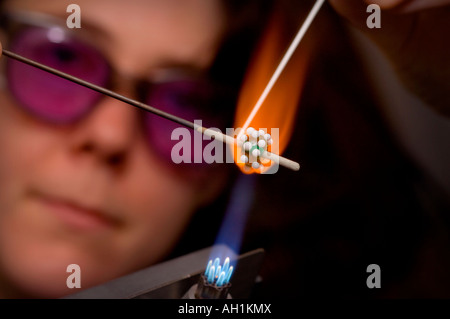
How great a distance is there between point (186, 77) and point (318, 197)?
0.76 m

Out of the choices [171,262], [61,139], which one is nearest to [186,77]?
[61,139]

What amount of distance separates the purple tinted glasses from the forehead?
0.05 metres

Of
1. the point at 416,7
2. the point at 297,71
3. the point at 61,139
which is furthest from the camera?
the point at 297,71

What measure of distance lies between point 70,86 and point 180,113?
11.2 inches

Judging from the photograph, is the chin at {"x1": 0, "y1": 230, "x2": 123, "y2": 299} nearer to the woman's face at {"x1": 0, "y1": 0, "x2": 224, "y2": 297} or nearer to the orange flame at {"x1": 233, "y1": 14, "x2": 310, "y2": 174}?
the woman's face at {"x1": 0, "y1": 0, "x2": 224, "y2": 297}

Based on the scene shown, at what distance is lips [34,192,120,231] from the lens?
3.40 ft

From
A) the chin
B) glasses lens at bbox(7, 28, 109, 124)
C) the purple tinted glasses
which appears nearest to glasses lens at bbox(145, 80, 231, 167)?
the purple tinted glasses

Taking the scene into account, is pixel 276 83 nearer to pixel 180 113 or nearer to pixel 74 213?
pixel 180 113

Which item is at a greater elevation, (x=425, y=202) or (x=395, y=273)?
(x=425, y=202)

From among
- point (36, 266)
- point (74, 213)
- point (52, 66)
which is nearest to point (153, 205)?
point (74, 213)

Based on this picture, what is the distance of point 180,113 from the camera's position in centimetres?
107

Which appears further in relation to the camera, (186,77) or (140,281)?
(186,77)

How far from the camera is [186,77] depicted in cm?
105

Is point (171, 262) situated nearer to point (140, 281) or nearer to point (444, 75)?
point (140, 281)
